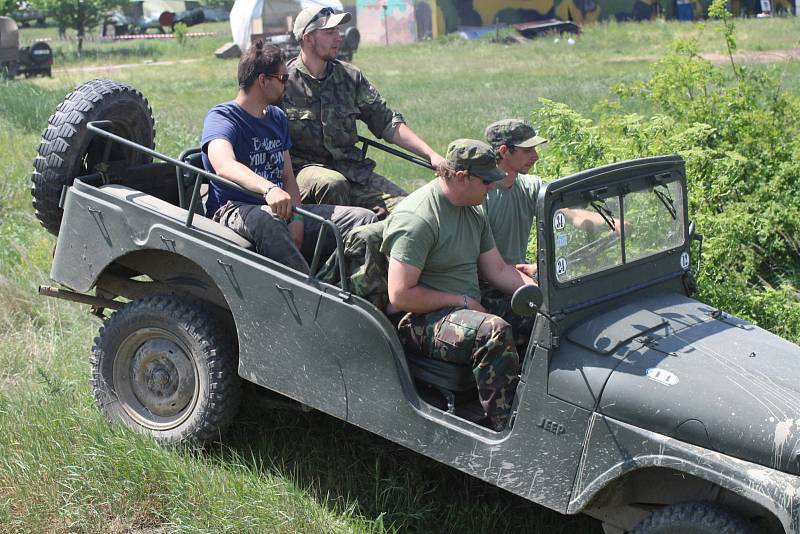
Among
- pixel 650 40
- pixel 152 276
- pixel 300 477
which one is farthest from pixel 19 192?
pixel 650 40

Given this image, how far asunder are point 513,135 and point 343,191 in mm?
1117

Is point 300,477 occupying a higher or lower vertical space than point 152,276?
lower

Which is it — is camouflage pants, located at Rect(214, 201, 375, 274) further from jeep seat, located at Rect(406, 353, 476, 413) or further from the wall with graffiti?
the wall with graffiti

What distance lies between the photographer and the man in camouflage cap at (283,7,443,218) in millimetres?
5918

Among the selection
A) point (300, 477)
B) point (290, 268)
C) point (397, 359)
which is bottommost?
point (300, 477)

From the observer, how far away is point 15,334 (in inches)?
270

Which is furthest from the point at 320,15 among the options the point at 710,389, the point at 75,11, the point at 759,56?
the point at 75,11

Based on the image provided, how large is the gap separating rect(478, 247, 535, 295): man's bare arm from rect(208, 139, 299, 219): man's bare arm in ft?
3.01

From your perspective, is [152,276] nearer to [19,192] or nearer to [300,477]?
[300,477]

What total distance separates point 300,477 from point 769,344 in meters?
2.26

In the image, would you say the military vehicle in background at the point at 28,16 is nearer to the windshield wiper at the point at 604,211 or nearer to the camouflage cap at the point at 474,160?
the camouflage cap at the point at 474,160

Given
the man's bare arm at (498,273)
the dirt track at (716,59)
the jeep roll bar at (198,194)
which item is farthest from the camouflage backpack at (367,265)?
the dirt track at (716,59)

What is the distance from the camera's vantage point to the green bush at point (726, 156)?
6.50 metres

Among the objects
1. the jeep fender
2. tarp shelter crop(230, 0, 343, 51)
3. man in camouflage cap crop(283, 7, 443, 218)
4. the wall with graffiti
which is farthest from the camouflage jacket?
the wall with graffiti
